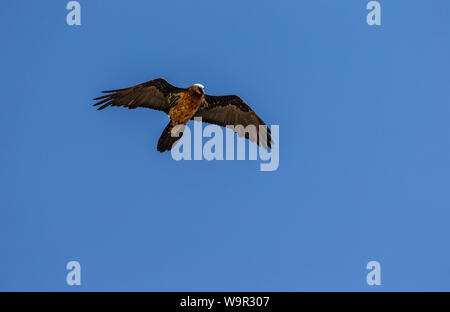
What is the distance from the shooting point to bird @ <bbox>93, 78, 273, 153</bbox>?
646 inches

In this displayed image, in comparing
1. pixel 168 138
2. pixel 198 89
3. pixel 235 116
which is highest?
pixel 198 89

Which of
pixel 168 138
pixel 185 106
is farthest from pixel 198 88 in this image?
pixel 168 138

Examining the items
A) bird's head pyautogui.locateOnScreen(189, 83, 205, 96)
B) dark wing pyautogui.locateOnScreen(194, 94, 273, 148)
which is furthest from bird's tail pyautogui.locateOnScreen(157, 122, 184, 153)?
dark wing pyautogui.locateOnScreen(194, 94, 273, 148)

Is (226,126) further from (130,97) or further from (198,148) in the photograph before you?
(130,97)

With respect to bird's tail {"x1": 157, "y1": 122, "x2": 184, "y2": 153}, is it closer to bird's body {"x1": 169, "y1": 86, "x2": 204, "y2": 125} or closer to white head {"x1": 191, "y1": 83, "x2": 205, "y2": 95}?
bird's body {"x1": 169, "y1": 86, "x2": 204, "y2": 125}

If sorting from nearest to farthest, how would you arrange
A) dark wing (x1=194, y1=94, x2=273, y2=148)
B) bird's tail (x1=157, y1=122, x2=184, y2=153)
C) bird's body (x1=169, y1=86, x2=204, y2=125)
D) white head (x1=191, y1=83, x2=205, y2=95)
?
bird's tail (x1=157, y1=122, x2=184, y2=153), white head (x1=191, y1=83, x2=205, y2=95), bird's body (x1=169, y1=86, x2=204, y2=125), dark wing (x1=194, y1=94, x2=273, y2=148)

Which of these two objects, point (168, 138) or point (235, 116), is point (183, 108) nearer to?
point (168, 138)

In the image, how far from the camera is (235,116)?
17.8m

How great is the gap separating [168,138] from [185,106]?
1.27 meters

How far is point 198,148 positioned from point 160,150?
2.22 meters

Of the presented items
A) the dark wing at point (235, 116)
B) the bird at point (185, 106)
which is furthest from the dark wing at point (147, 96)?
the dark wing at point (235, 116)
